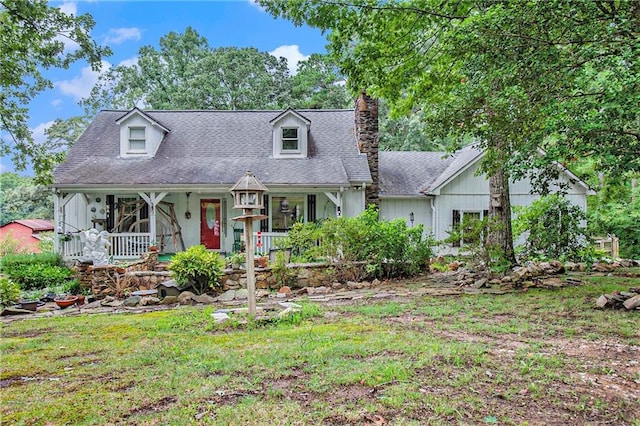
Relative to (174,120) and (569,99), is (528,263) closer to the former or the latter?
(569,99)

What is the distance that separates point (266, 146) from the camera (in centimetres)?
1566

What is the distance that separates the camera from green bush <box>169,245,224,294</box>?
8.44 m

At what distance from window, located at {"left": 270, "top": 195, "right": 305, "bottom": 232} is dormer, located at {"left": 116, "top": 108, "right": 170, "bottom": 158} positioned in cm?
482

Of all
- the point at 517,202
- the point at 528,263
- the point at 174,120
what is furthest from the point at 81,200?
the point at 517,202

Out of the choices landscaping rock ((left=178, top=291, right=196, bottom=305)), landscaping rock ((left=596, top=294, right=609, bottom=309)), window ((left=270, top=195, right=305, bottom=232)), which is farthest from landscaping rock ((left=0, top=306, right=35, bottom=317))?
landscaping rock ((left=596, top=294, right=609, bottom=309))

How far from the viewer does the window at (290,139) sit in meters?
15.3

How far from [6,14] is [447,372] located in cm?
731

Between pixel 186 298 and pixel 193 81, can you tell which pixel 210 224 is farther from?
pixel 193 81

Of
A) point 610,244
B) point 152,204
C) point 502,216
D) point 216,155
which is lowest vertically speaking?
point 610,244

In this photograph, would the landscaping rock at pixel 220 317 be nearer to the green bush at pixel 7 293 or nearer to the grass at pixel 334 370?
the grass at pixel 334 370

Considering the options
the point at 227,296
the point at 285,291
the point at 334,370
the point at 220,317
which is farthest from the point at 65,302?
the point at 334,370

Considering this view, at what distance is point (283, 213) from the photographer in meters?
14.7

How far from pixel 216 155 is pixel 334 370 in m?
12.7

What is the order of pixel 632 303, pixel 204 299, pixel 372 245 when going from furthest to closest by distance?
pixel 372 245, pixel 204 299, pixel 632 303
